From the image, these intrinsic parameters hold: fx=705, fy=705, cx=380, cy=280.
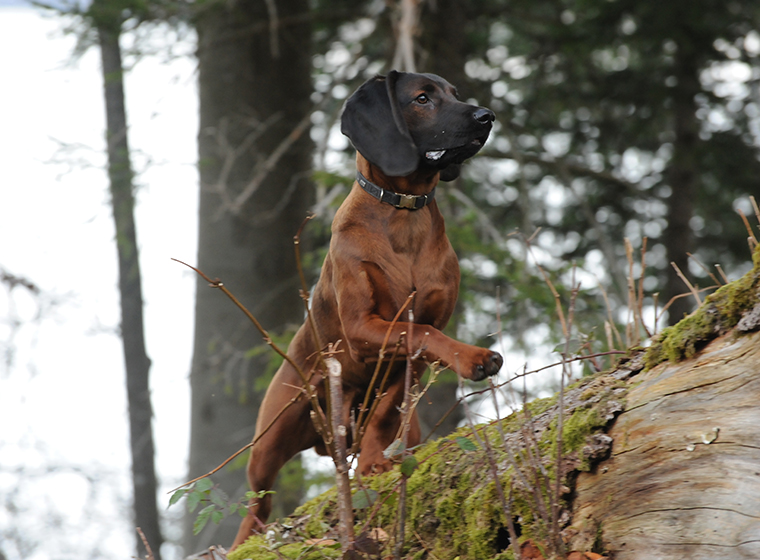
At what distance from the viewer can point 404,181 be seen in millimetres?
3020

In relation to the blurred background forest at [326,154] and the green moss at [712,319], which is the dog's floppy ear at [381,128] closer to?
the green moss at [712,319]

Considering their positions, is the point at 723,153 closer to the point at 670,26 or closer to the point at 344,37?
the point at 670,26

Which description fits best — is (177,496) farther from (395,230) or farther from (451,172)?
(451,172)

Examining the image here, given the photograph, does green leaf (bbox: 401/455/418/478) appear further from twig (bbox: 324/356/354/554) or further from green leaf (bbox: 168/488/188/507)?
green leaf (bbox: 168/488/188/507)

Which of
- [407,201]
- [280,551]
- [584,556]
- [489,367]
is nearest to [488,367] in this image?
[489,367]

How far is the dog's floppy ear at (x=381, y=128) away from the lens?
9.41 feet

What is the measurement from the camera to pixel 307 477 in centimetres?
807

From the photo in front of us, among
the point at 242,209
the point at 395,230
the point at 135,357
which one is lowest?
the point at 395,230

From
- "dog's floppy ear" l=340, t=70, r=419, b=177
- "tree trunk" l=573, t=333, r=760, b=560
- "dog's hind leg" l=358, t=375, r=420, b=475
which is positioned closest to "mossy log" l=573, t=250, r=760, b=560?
"tree trunk" l=573, t=333, r=760, b=560

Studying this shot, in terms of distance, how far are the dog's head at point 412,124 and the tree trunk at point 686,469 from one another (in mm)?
1194

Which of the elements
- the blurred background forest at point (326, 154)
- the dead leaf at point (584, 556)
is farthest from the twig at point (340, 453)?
the blurred background forest at point (326, 154)

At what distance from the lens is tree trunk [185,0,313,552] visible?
8.09 m

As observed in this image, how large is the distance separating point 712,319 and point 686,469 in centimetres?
57

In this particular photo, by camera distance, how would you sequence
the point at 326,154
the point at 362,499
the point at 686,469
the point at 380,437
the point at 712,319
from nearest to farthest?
the point at 686,469 < the point at 712,319 < the point at 362,499 < the point at 380,437 < the point at 326,154
